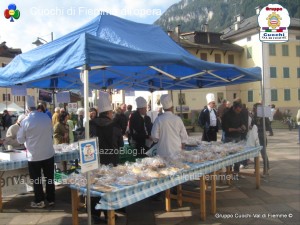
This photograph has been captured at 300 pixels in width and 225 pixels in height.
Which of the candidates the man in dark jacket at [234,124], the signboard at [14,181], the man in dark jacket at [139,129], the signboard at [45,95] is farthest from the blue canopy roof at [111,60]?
the signboard at [14,181]

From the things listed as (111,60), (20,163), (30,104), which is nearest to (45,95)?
(30,104)

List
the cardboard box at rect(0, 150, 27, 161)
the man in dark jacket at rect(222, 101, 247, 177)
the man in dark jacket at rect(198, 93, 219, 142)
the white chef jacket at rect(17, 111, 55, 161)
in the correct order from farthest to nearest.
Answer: the man in dark jacket at rect(198, 93, 219, 142) → the man in dark jacket at rect(222, 101, 247, 177) → the cardboard box at rect(0, 150, 27, 161) → the white chef jacket at rect(17, 111, 55, 161)

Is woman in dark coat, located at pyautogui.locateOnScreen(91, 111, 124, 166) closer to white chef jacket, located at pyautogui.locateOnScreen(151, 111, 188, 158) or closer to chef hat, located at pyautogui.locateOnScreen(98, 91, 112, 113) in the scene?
chef hat, located at pyautogui.locateOnScreen(98, 91, 112, 113)

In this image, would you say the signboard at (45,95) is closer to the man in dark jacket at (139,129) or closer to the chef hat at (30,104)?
the chef hat at (30,104)

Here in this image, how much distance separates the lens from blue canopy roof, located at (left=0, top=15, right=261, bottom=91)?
363 cm

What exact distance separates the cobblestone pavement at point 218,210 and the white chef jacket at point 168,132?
97 centimetres

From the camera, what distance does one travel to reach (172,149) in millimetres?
5145

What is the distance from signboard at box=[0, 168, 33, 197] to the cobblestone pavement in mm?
278

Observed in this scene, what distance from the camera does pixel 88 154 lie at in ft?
11.3

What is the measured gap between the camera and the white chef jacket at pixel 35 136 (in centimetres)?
517

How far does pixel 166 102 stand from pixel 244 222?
6.86ft

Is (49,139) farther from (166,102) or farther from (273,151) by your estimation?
(273,151)

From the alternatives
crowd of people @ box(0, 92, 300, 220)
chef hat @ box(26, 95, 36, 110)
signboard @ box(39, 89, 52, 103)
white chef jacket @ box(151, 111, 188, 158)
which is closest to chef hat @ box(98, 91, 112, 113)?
crowd of people @ box(0, 92, 300, 220)

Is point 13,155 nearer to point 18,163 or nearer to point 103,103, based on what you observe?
point 18,163
